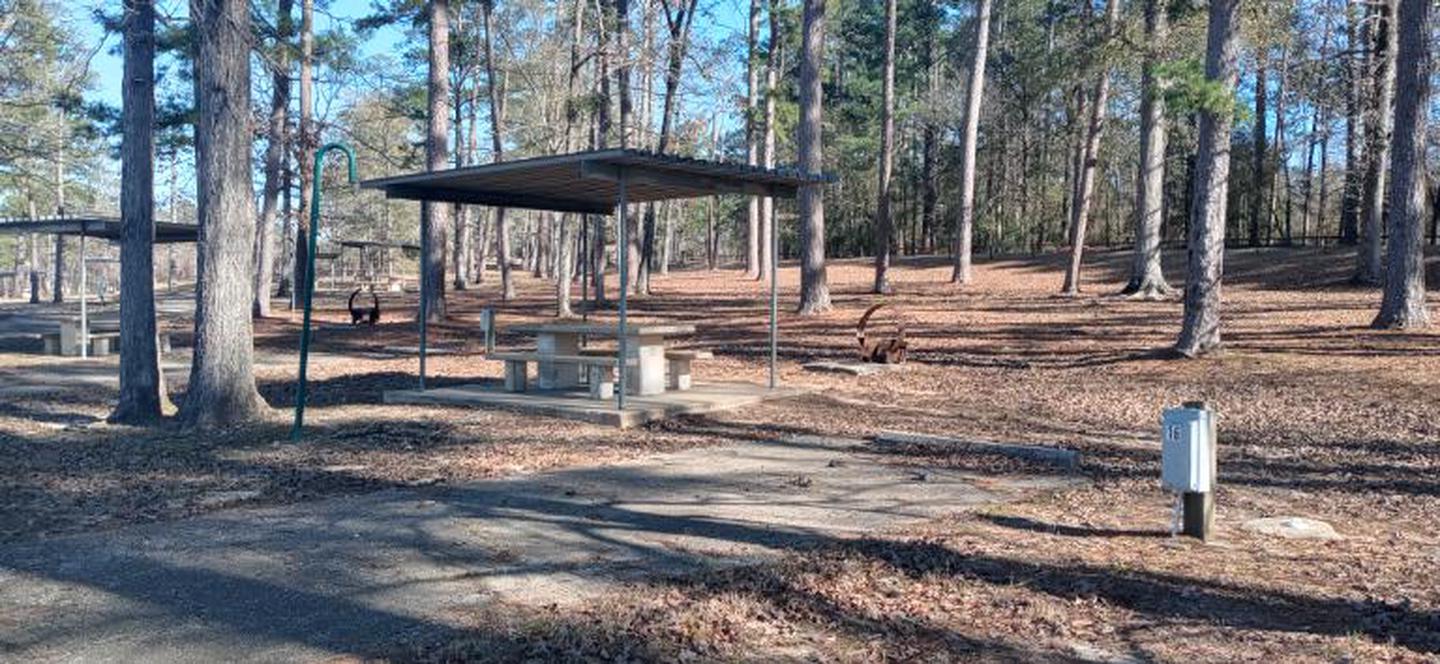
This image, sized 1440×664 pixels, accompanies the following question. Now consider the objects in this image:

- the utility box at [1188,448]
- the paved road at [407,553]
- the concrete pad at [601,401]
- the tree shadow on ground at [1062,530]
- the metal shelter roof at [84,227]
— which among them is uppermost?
the metal shelter roof at [84,227]

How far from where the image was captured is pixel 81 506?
7426mm

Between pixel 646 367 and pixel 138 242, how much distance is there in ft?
18.4

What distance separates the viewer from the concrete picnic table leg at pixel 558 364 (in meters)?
13.0

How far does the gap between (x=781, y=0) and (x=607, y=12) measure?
808 cm

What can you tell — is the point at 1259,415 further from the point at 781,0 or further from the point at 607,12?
the point at 781,0

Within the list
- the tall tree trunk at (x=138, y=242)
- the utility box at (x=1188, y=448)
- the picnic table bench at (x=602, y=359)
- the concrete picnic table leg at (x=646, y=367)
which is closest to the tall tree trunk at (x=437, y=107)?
the picnic table bench at (x=602, y=359)

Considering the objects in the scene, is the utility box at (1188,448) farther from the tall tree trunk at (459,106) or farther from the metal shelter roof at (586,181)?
the tall tree trunk at (459,106)

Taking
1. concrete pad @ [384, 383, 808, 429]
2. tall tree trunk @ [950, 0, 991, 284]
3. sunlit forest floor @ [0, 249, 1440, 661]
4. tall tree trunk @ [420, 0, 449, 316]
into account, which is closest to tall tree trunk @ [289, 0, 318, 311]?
tall tree trunk @ [420, 0, 449, 316]

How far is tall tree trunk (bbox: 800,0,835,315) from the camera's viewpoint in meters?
20.6

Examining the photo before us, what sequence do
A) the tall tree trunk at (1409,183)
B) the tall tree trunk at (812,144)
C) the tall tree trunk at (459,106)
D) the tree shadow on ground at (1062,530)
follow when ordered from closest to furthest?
the tree shadow on ground at (1062,530), the tall tree trunk at (1409,183), the tall tree trunk at (812,144), the tall tree trunk at (459,106)

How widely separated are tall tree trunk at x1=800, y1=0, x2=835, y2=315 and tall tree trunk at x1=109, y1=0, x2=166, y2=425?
11.5m

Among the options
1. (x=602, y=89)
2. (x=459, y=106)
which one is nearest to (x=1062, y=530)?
(x=602, y=89)

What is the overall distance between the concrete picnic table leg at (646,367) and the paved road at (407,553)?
11.8 feet

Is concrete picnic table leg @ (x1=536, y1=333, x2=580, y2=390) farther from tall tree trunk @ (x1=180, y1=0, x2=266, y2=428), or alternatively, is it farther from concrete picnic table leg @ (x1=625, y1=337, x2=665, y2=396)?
tall tree trunk @ (x1=180, y1=0, x2=266, y2=428)
